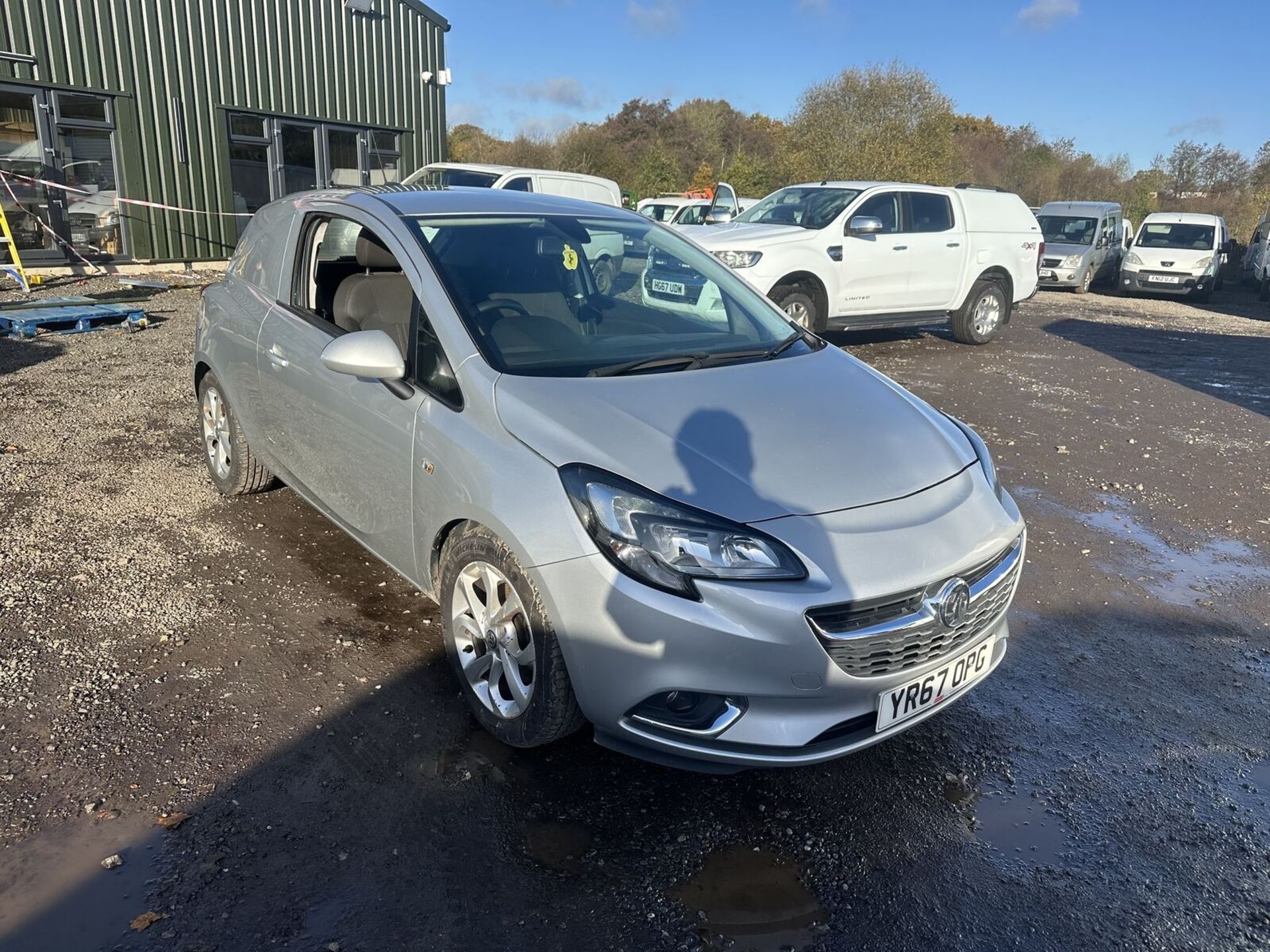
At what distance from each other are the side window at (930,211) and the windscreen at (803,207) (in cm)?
88

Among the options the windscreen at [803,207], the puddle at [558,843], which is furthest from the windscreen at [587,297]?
the windscreen at [803,207]

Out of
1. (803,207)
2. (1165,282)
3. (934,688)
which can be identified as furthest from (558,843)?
(1165,282)

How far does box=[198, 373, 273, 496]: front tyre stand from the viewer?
4.84 metres

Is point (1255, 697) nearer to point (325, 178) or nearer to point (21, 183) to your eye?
point (21, 183)

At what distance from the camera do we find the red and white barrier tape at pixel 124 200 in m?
13.5

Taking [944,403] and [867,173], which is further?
[867,173]

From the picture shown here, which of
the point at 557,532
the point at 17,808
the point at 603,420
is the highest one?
the point at 603,420

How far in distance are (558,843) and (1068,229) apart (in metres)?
22.5

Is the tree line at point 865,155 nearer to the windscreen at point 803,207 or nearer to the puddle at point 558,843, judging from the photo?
the windscreen at point 803,207

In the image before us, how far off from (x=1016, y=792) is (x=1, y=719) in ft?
11.0

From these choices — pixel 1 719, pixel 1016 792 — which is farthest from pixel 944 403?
pixel 1 719

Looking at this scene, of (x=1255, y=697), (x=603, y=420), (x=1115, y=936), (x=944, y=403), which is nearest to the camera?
(x=1115, y=936)

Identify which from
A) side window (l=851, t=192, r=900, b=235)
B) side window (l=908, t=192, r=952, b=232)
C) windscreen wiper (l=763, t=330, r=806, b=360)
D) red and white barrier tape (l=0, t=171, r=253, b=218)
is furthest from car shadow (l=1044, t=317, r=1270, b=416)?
red and white barrier tape (l=0, t=171, r=253, b=218)

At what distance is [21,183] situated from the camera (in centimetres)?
1353
